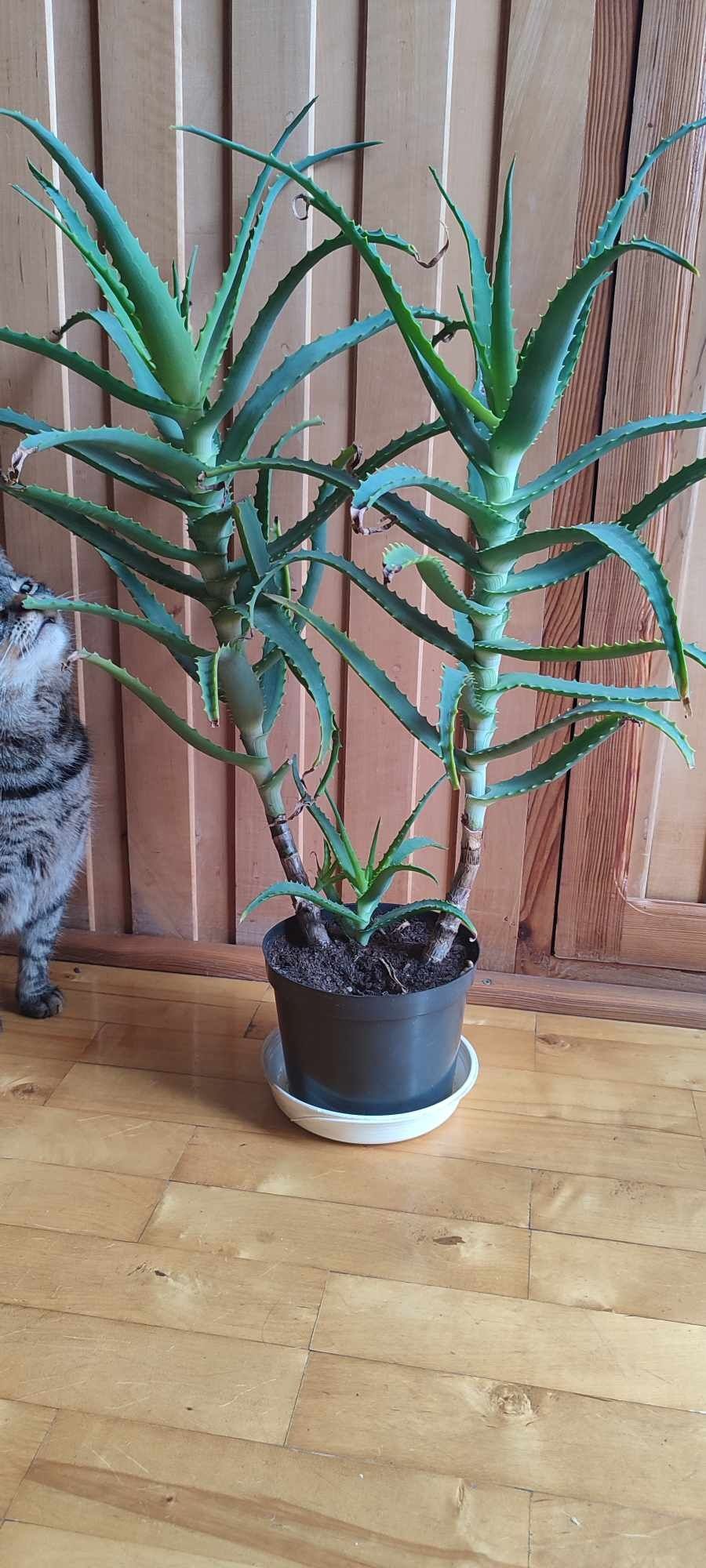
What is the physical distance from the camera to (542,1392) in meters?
0.84

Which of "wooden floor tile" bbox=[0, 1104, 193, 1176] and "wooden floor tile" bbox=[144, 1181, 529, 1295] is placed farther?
"wooden floor tile" bbox=[0, 1104, 193, 1176]

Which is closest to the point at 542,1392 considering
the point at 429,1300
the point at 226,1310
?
the point at 429,1300

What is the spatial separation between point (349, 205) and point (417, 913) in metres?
0.92

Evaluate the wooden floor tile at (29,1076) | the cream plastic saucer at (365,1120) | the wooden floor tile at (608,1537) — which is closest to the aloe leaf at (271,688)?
the cream plastic saucer at (365,1120)

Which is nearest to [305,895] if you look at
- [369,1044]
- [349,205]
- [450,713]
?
[369,1044]

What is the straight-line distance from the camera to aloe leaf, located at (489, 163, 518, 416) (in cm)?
84

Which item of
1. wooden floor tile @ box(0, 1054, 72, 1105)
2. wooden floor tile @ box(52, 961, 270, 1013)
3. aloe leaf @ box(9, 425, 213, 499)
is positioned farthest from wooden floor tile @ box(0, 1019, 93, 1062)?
aloe leaf @ box(9, 425, 213, 499)

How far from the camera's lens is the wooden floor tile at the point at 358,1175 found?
3.48ft

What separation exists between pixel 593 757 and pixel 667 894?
255mm

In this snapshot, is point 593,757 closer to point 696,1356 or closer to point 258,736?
point 258,736

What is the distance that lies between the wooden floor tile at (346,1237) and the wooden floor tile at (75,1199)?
0.03 metres

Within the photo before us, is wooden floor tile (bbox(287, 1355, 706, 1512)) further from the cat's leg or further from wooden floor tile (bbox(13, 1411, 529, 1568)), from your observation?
the cat's leg

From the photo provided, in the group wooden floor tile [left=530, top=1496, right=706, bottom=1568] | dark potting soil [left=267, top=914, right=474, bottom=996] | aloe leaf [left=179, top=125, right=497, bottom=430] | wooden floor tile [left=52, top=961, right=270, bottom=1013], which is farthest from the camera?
wooden floor tile [left=52, top=961, right=270, bottom=1013]

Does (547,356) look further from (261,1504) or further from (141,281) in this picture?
(261,1504)
